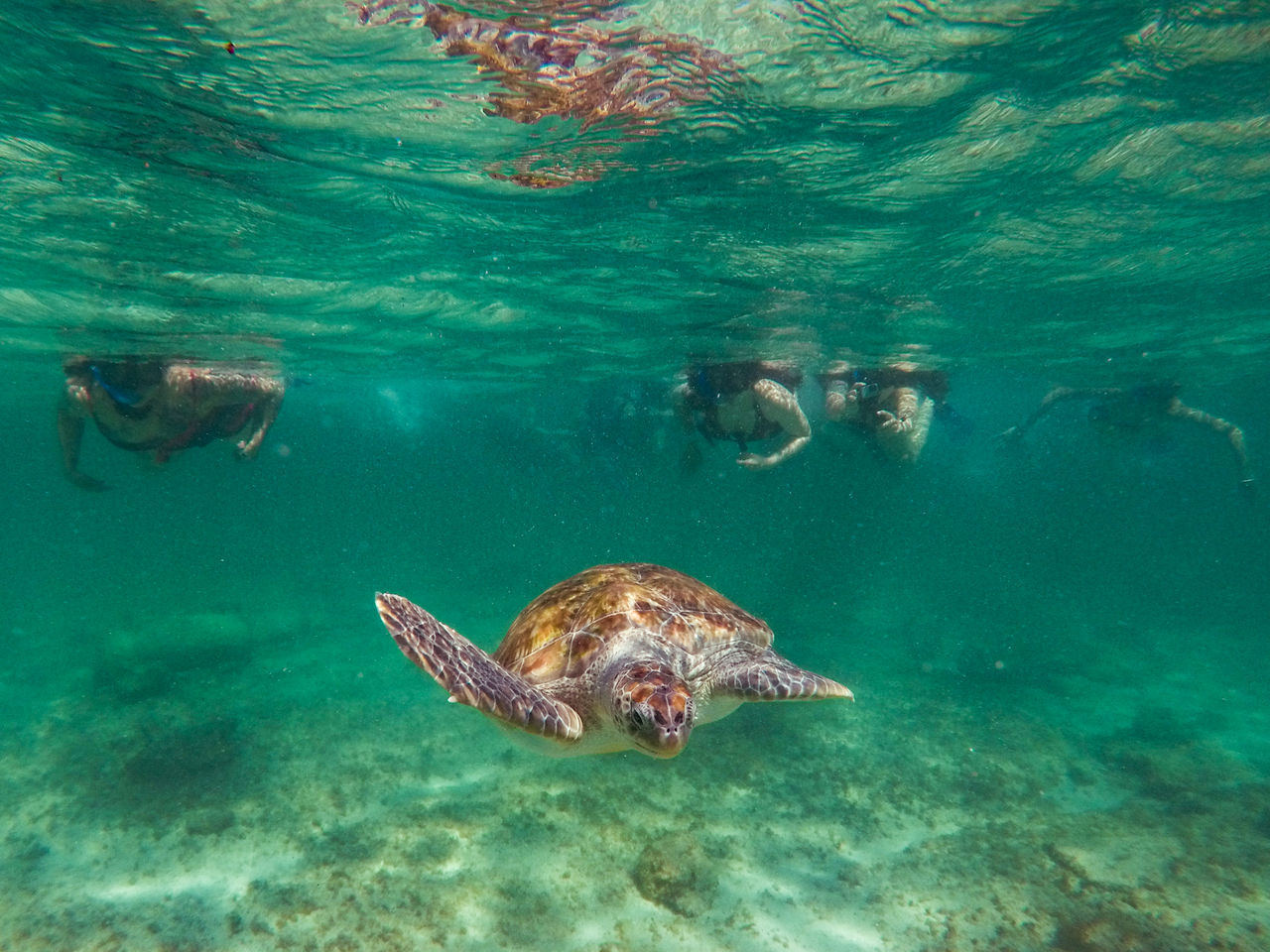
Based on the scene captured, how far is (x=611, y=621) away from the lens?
5.45m

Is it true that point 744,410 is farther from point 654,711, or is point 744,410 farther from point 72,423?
point 72,423

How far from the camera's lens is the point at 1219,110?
7.54m

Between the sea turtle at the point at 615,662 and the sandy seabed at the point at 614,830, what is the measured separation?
2744 mm

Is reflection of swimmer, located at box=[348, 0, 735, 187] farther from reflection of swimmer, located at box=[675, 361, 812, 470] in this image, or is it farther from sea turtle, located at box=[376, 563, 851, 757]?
reflection of swimmer, located at box=[675, 361, 812, 470]

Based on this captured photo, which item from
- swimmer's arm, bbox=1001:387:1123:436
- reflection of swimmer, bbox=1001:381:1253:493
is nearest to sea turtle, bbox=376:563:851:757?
swimmer's arm, bbox=1001:387:1123:436

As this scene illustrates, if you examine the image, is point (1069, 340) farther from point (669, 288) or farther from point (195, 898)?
point (195, 898)

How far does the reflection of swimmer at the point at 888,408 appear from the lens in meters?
15.0

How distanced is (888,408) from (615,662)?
12864 millimetres

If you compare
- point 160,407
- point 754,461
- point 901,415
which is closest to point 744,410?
point 901,415

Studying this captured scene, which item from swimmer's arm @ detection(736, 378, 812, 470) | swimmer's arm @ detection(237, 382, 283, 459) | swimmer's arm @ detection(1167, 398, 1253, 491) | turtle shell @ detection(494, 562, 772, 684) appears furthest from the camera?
swimmer's arm @ detection(1167, 398, 1253, 491)

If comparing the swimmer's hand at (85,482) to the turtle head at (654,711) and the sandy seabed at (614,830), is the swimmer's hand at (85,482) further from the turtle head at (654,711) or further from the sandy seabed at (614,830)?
the turtle head at (654,711)

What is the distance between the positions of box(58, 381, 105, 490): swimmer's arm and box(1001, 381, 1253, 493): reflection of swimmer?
24.2 metres

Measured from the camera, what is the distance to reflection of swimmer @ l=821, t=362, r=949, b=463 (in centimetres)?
1497

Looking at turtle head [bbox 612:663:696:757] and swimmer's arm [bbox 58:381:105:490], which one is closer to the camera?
turtle head [bbox 612:663:696:757]
